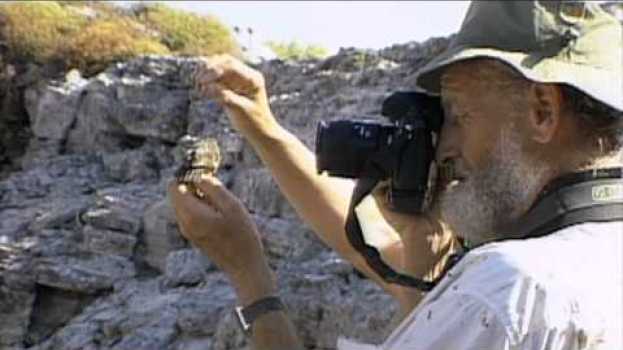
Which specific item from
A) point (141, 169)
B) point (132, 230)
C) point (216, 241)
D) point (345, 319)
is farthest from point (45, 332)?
point (216, 241)

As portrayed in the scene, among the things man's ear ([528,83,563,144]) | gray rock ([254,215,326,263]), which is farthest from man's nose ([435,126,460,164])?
gray rock ([254,215,326,263])

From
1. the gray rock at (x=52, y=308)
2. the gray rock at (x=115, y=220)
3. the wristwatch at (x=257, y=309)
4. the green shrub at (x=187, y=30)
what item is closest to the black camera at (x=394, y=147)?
the wristwatch at (x=257, y=309)

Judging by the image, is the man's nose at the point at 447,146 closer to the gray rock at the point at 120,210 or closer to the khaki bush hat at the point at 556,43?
the khaki bush hat at the point at 556,43

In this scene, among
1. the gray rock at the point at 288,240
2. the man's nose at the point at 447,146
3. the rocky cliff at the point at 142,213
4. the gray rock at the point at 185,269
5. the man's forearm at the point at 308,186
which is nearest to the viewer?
the man's nose at the point at 447,146

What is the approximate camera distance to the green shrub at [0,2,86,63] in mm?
14766

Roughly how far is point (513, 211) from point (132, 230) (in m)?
7.92

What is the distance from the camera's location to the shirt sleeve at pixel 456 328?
3.57 ft

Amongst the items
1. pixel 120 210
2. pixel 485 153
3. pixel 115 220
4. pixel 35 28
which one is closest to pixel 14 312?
pixel 115 220

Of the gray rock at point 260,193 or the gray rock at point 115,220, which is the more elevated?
the gray rock at point 260,193

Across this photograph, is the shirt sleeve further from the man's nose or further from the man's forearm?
the man's forearm

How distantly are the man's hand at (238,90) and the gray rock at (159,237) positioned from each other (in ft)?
21.5

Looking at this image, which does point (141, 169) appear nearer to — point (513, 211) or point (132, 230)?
point (132, 230)

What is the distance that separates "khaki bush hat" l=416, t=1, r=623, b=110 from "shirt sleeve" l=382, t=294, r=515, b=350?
0.32m

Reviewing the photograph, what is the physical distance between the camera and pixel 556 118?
1.35 m
